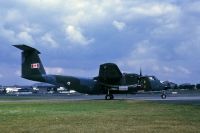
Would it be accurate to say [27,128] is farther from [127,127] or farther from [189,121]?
[189,121]

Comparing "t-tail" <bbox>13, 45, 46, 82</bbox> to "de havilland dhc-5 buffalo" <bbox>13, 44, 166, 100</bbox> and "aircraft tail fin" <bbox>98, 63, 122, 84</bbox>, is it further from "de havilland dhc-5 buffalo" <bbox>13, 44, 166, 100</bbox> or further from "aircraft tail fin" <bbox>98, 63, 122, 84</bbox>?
"aircraft tail fin" <bbox>98, 63, 122, 84</bbox>

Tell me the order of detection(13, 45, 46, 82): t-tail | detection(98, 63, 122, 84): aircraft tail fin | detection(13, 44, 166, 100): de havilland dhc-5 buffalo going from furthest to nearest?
detection(13, 45, 46, 82): t-tail, detection(13, 44, 166, 100): de havilland dhc-5 buffalo, detection(98, 63, 122, 84): aircraft tail fin

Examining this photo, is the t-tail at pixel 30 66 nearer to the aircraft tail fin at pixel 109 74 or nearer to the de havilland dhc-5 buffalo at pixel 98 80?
the de havilland dhc-5 buffalo at pixel 98 80

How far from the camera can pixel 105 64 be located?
58219 millimetres

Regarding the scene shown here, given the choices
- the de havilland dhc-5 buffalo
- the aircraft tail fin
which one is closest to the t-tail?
the de havilland dhc-5 buffalo

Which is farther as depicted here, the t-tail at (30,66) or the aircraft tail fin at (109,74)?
the t-tail at (30,66)

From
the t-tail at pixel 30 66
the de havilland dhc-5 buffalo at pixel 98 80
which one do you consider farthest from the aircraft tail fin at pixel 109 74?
the t-tail at pixel 30 66

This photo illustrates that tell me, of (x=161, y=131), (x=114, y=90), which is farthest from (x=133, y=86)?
(x=161, y=131)

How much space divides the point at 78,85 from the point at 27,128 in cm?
4275

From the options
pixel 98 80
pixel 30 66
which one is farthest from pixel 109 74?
pixel 30 66

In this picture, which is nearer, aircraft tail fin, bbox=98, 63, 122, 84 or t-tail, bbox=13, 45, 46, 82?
aircraft tail fin, bbox=98, 63, 122, 84

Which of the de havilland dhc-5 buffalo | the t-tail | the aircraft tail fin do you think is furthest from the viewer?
the t-tail

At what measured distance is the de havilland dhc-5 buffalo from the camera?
5928 cm

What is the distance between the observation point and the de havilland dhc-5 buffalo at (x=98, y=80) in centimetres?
5928
